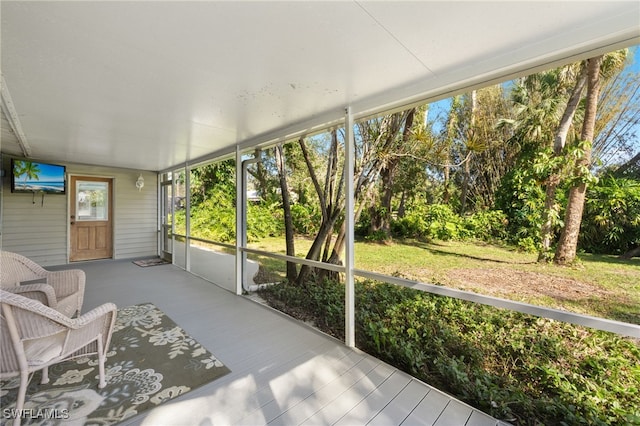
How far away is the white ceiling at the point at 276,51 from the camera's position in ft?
4.45

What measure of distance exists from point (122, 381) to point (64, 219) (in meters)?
5.78

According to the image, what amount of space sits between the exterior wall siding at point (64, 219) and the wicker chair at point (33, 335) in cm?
565

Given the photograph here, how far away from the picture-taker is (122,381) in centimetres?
211

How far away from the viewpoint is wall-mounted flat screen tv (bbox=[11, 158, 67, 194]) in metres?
5.17

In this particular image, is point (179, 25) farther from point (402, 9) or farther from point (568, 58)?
point (568, 58)

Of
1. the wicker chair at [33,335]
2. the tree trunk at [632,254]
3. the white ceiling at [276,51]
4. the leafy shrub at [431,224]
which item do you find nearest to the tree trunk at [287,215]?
the white ceiling at [276,51]

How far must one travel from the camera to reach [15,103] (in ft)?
8.64

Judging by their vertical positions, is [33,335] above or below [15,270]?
below

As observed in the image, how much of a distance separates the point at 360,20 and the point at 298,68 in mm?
642

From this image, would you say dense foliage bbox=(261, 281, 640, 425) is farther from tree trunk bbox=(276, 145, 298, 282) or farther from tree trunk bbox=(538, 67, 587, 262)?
tree trunk bbox=(276, 145, 298, 282)

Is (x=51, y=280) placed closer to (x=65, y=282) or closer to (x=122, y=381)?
(x=65, y=282)

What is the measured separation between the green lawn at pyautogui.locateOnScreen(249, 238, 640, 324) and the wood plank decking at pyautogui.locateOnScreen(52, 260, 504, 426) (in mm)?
1621

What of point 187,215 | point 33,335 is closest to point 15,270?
point 33,335

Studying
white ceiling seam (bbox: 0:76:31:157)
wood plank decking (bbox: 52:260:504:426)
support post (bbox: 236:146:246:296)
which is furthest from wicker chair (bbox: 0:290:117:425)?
support post (bbox: 236:146:246:296)
